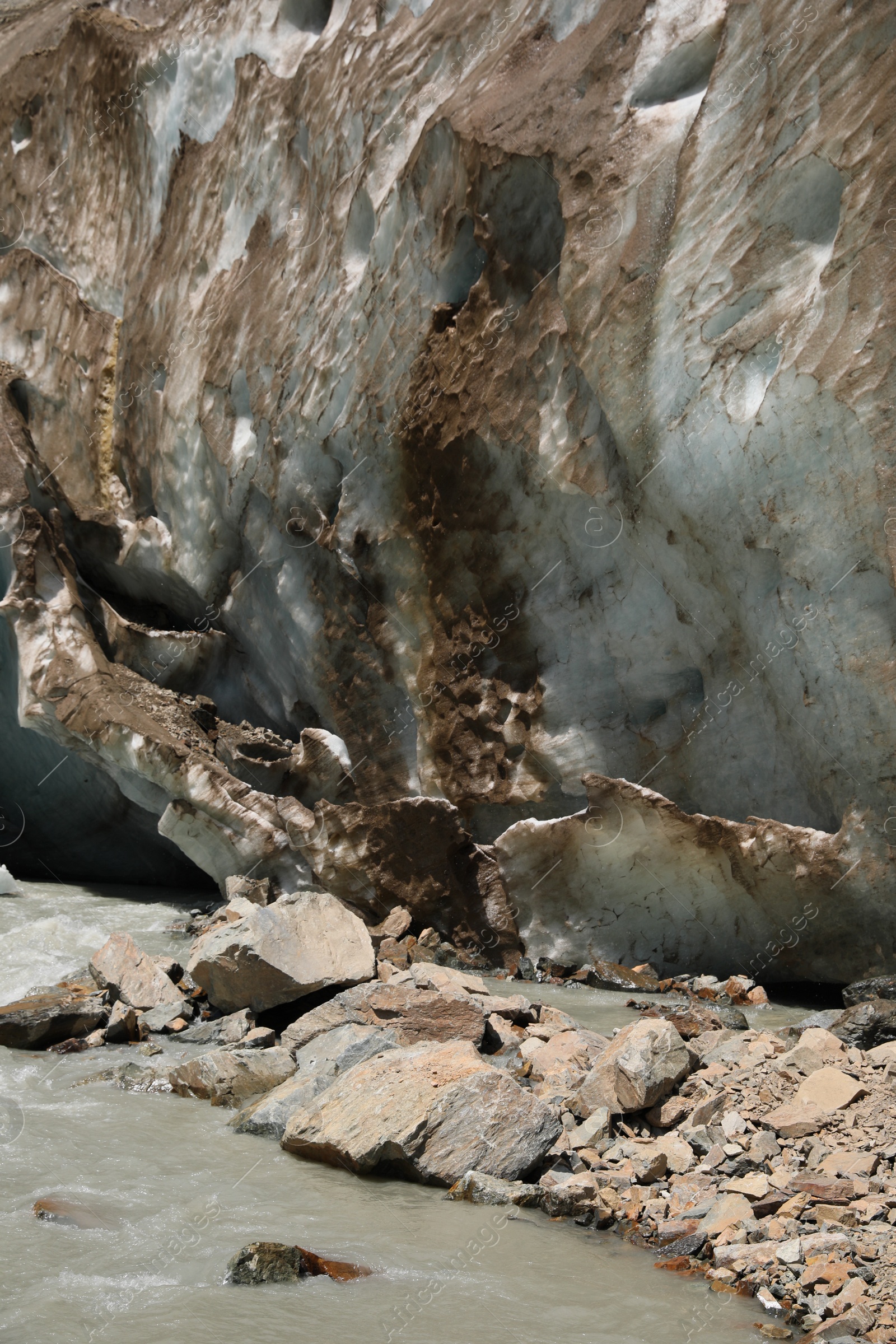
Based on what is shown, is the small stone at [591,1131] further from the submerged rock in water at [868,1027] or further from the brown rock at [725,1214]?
the submerged rock in water at [868,1027]

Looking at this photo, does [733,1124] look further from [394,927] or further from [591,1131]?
[394,927]

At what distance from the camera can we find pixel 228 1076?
4.12 m

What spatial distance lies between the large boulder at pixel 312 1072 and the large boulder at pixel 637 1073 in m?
0.79

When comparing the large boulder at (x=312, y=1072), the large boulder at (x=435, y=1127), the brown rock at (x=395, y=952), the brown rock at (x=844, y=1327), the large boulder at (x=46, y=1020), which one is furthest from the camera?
the brown rock at (x=395, y=952)

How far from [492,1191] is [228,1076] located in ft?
4.48

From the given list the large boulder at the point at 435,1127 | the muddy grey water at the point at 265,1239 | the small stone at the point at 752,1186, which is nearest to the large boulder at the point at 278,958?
the muddy grey water at the point at 265,1239

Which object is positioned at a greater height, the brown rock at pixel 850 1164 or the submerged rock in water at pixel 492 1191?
the brown rock at pixel 850 1164

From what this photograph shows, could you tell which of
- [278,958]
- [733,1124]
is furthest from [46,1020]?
[733,1124]

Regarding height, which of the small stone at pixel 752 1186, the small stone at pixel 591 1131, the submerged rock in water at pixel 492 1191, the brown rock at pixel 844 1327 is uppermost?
the small stone at pixel 752 1186

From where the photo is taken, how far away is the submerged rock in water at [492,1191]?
10.1ft

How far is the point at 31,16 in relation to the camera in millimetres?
12922

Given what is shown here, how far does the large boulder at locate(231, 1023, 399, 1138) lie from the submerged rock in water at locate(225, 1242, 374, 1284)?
100cm

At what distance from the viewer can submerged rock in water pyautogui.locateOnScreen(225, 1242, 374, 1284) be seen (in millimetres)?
2578

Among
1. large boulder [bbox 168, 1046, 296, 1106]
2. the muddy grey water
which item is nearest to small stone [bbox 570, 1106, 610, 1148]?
the muddy grey water
